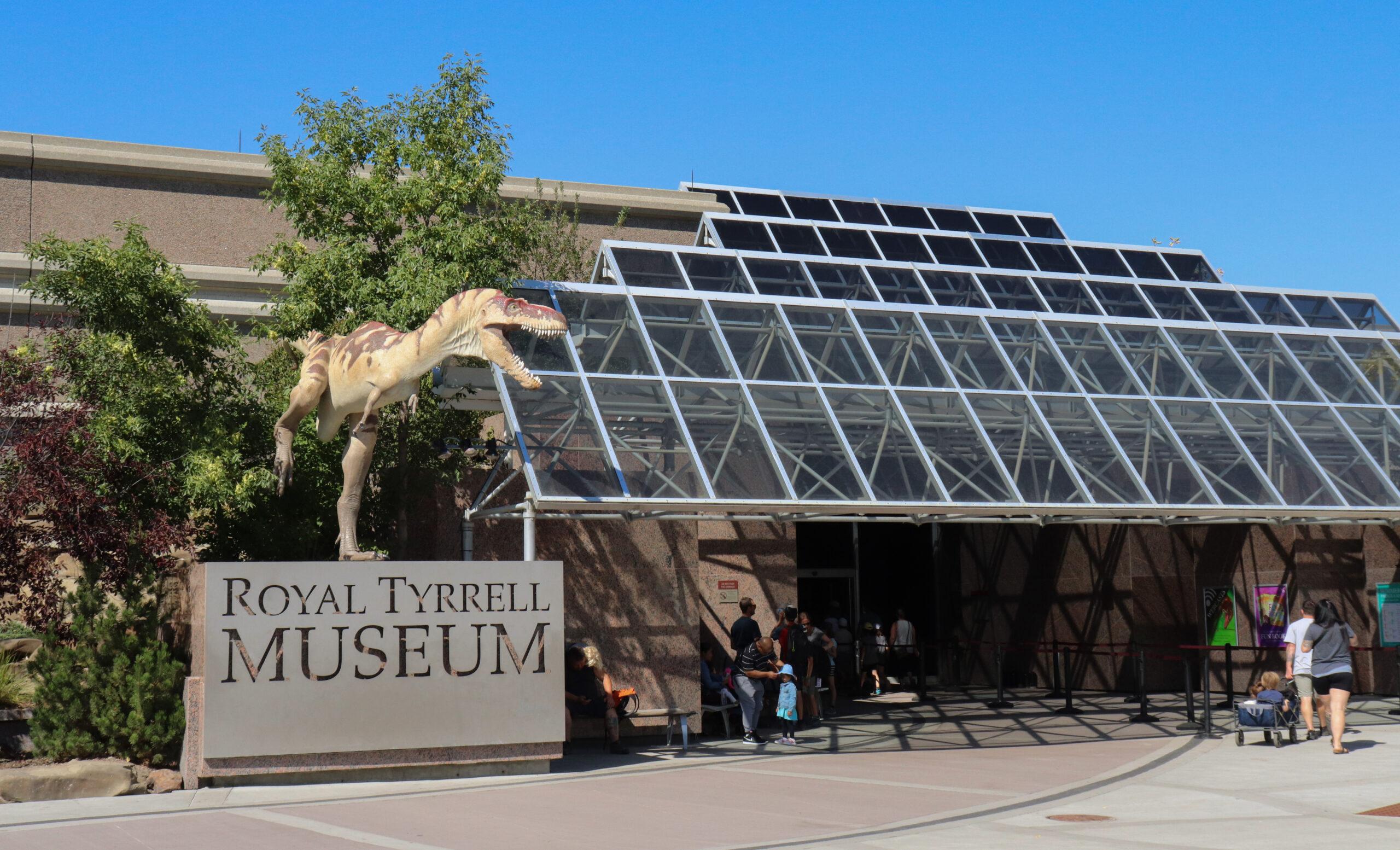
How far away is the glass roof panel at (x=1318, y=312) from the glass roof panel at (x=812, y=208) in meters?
11.5

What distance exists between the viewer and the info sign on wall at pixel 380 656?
12383mm

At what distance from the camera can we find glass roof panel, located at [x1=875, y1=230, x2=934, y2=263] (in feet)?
93.7

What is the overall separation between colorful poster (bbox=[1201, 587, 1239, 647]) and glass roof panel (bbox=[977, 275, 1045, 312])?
6466mm

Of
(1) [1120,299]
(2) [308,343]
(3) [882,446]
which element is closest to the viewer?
(2) [308,343]

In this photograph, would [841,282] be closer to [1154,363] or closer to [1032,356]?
[1032,356]

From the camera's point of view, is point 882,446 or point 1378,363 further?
point 1378,363

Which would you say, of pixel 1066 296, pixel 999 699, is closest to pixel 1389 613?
pixel 999 699

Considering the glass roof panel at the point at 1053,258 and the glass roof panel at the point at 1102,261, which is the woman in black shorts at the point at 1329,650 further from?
the glass roof panel at the point at 1102,261

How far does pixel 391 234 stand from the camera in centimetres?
1655

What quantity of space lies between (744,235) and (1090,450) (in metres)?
13.2

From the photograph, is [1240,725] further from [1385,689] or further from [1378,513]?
[1385,689]

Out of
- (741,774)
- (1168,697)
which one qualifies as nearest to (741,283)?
(1168,697)

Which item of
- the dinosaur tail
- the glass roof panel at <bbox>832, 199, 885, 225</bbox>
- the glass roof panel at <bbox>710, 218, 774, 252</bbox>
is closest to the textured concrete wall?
the glass roof panel at <bbox>710, 218, 774, 252</bbox>

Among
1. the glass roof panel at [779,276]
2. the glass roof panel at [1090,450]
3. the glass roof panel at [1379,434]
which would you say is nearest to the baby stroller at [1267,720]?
the glass roof panel at [1090,450]
